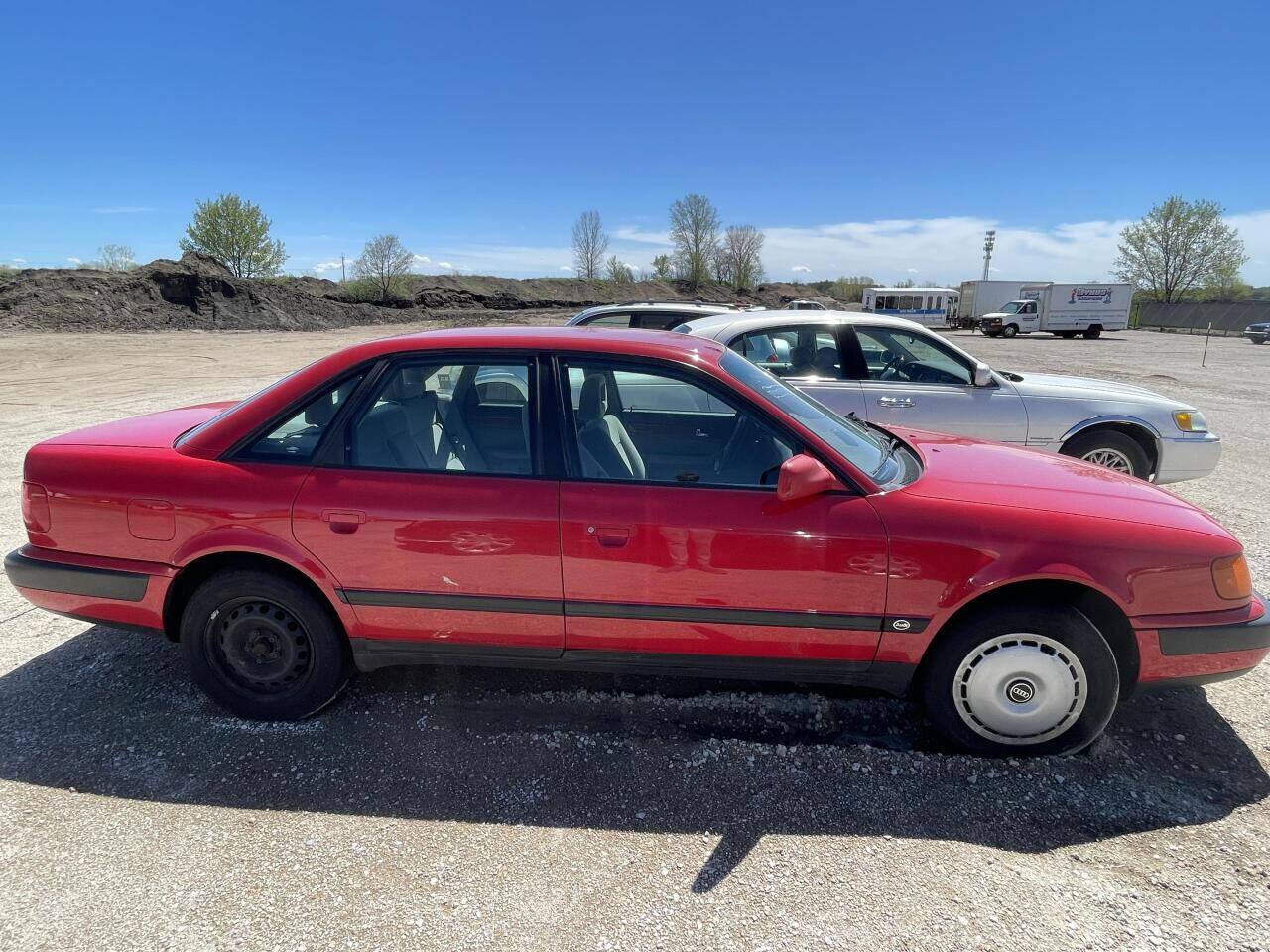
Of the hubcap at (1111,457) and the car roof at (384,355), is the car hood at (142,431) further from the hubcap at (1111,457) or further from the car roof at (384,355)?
the hubcap at (1111,457)

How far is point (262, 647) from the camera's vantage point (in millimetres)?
3037

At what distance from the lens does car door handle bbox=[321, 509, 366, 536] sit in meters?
2.82

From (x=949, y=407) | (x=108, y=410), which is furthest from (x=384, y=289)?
(x=949, y=407)

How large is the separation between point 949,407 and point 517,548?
14.0 feet

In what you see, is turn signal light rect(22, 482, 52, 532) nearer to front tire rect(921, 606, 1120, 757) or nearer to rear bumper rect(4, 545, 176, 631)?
rear bumper rect(4, 545, 176, 631)

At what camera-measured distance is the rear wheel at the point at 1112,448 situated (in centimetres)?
578

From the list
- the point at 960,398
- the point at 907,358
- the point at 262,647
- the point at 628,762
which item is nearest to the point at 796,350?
the point at 907,358

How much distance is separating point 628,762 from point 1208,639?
222 cm

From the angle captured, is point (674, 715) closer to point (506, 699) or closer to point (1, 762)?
point (506, 699)

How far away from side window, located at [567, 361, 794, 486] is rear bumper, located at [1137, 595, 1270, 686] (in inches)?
60.2

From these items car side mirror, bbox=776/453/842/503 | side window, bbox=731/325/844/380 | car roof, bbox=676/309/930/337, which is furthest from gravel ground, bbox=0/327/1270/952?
car roof, bbox=676/309/930/337

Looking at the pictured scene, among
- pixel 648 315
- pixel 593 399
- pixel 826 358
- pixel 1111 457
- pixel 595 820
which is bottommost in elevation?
pixel 595 820

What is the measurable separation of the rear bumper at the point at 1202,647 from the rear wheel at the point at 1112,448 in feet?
10.8

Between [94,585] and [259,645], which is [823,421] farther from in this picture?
[94,585]
